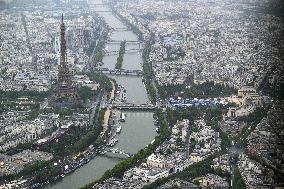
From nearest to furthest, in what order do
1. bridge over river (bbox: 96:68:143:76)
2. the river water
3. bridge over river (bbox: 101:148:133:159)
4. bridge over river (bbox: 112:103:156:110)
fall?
the river water → bridge over river (bbox: 101:148:133:159) → bridge over river (bbox: 112:103:156:110) → bridge over river (bbox: 96:68:143:76)

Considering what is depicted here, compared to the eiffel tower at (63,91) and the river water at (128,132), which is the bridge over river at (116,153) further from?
the eiffel tower at (63,91)

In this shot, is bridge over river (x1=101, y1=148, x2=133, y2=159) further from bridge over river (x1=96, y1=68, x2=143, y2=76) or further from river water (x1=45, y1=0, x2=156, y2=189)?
bridge over river (x1=96, y1=68, x2=143, y2=76)

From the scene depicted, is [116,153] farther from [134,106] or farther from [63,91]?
[63,91]

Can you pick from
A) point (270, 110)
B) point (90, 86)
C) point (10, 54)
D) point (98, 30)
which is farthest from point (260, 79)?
point (98, 30)

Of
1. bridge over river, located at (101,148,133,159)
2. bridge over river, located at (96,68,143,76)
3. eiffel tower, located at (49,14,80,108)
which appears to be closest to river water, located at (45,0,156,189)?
bridge over river, located at (101,148,133,159)

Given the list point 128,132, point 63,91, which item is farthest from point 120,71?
point 128,132

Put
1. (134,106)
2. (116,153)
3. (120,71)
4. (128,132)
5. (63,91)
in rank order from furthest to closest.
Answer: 1. (120,71)
2. (63,91)
3. (134,106)
4. (128,132)
5. (116,153)

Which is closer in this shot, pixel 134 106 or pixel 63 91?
pixel 134 106
